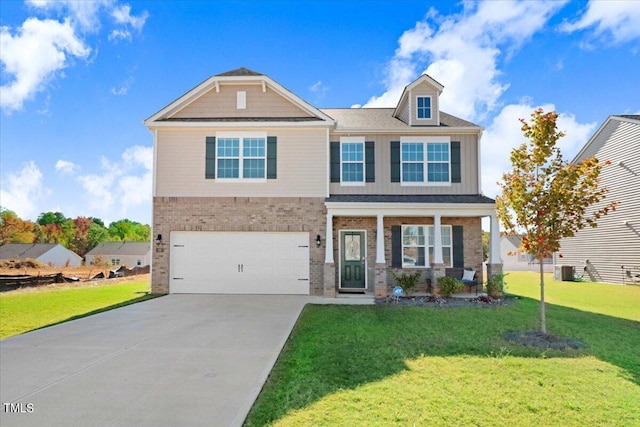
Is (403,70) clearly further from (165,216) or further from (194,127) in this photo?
(165,216)

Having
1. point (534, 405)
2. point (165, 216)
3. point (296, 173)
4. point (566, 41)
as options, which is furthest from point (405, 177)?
point (534, 405)

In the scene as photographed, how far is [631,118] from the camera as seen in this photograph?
1903 centimetres

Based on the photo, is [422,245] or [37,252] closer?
[422,245]

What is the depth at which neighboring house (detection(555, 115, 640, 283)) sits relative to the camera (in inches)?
734

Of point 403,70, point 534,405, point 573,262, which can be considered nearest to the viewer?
point 534,405

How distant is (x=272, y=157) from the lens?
14.6m

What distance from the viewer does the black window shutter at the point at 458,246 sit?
14609 mm

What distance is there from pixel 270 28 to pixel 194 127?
4923mm

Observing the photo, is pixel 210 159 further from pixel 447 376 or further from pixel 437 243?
pixel 447 376

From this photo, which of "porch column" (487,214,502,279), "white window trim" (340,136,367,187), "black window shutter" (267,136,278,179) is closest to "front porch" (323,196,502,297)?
"porch column" (487,214,502,279)

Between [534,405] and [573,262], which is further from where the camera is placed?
[573,262]

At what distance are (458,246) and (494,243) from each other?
4.49ft

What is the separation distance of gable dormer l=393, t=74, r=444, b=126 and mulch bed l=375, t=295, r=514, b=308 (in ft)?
22.7

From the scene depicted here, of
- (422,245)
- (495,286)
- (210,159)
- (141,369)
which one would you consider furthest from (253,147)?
(141,369)
